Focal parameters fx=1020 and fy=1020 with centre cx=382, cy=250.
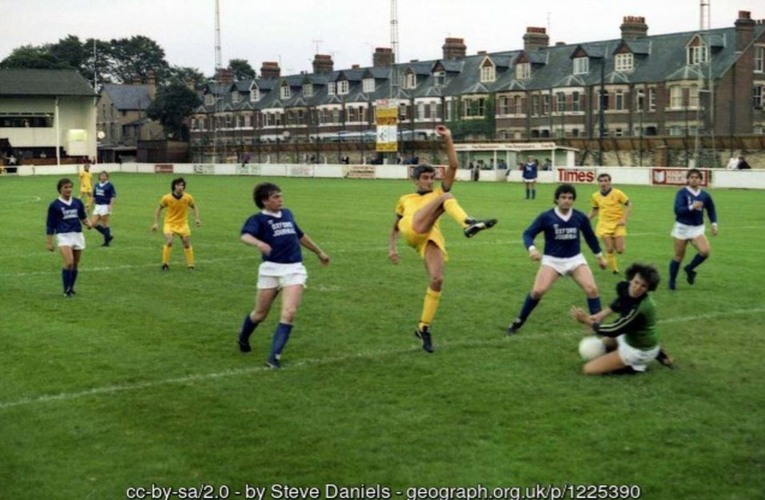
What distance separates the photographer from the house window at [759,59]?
3073 inches

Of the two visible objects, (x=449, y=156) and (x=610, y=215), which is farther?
(x=610, y=215)

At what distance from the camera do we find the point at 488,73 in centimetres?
9662

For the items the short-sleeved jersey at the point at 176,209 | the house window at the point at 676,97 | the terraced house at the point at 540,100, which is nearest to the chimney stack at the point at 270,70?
the terraced house at the point at 540,100

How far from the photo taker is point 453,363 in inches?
480

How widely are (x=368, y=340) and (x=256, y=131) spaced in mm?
112120

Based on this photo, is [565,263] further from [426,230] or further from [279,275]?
[279,275]

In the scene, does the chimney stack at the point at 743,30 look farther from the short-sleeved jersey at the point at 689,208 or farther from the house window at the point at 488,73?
the short-sleeved jersey at the point at 689,208

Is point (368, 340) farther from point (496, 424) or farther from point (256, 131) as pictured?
point (256, 131)

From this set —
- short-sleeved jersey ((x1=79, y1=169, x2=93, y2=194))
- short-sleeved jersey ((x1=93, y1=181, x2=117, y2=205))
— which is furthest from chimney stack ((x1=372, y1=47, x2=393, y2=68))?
short-sleeved jersey ((x1=93, y1=181, x2=117, y2=205))

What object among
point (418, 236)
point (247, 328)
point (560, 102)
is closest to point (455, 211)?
point (418, 236)

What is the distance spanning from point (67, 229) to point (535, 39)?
83088 millimetres

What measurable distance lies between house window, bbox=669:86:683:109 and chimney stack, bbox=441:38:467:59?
29.4 m

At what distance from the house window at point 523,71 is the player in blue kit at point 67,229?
78408 millimetres

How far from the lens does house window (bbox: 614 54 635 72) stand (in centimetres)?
8412
